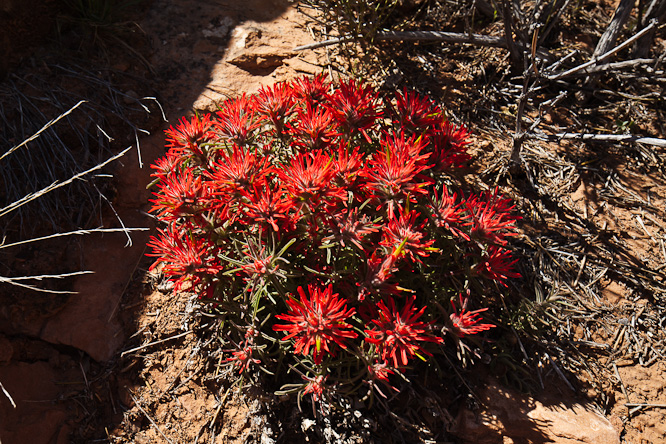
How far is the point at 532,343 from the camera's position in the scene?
2475 mm

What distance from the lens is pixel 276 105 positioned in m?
2.11

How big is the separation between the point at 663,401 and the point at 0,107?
13.0ft

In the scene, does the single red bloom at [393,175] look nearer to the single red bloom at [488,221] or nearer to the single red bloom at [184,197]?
the single red bloom at [488,221]

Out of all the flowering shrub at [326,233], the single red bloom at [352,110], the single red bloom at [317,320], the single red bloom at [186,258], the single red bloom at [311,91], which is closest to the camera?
the single red bloom at [317,320]

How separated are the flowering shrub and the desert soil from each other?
0.36 m

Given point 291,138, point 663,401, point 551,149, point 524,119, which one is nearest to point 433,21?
point 524,119

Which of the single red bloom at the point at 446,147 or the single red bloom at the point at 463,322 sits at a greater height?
the single red bloom at the point at 446,147

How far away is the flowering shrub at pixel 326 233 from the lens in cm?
175

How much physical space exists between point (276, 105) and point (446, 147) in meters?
0.80

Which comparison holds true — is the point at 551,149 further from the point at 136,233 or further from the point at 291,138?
the point at 136,233

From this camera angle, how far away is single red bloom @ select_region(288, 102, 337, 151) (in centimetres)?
199

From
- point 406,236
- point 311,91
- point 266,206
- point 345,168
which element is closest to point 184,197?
point 266,206

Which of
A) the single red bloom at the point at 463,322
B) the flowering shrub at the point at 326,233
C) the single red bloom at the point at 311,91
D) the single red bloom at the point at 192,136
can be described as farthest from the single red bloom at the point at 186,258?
the single red bloom at the point at 463,322

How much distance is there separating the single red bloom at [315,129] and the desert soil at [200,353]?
1.15 m
